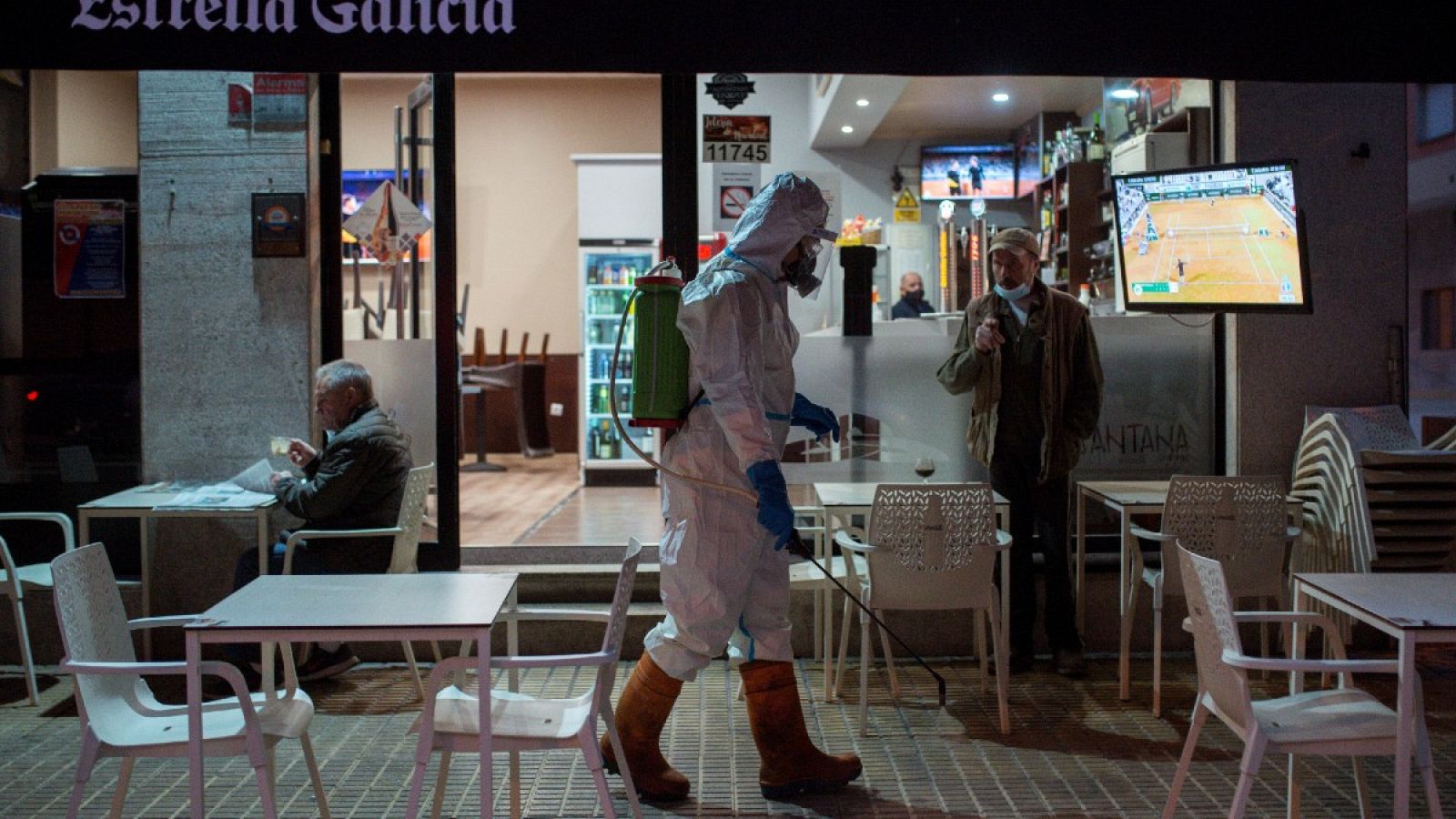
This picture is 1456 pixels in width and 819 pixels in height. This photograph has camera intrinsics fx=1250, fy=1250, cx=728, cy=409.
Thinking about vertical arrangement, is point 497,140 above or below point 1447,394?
above

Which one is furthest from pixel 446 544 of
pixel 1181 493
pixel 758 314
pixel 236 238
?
pixel 1181 493

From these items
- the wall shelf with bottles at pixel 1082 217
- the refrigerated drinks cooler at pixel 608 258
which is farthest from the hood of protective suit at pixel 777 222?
the refrigerated drinks cooler at pixel 608 258

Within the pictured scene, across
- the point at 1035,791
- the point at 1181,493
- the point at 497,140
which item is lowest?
the point at 1035,791

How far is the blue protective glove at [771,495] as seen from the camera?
3230 mm

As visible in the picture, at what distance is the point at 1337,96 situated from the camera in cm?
527

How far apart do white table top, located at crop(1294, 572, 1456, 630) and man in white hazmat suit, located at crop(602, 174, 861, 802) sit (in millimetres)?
1340

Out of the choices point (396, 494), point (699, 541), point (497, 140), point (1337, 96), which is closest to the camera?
point (699, 541)

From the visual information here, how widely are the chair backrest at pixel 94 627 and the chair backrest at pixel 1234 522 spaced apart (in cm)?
326

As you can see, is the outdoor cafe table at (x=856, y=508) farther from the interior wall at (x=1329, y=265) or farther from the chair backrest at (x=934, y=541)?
the interior wall at (x=1329, y=265)

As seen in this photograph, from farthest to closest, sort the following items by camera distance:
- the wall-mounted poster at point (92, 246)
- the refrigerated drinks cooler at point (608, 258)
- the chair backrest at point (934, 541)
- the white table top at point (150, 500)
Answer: the refrigerated drinks cooler at point (608, 258) → the wall-mounted poster at point (92, 246) → the white table top at point (150, 500) → the chair backrest at point (934, 541)

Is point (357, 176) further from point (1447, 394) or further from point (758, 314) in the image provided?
point (1447, 394)

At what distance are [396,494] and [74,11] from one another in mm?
2275

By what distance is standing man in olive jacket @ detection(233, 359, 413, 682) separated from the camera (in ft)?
14.9

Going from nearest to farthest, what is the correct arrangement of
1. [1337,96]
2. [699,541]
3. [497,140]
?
[699,541] < [1337,96] < [497,140]
